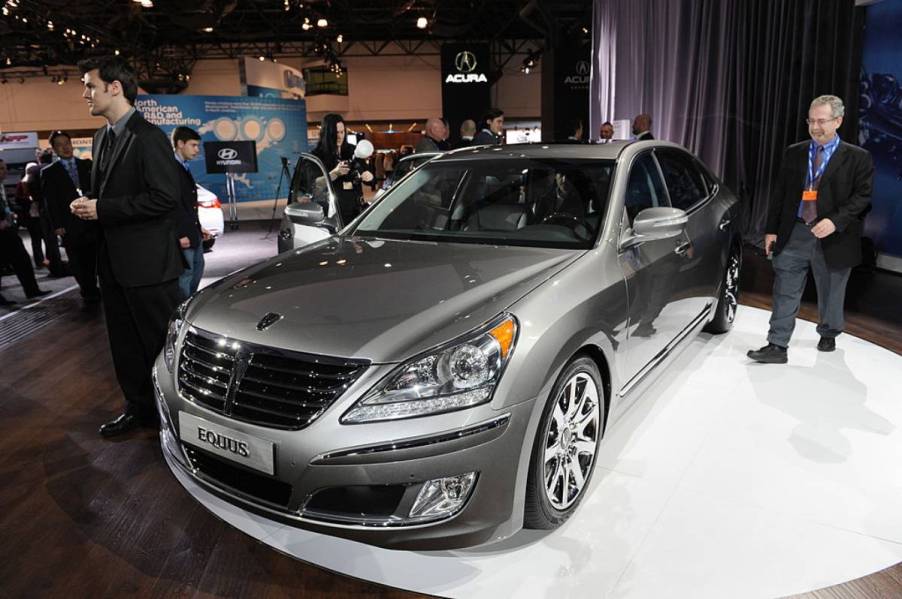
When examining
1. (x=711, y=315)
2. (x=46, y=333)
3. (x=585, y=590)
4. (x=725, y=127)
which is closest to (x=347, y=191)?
(x=46, y=333)

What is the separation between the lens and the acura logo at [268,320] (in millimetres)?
1865

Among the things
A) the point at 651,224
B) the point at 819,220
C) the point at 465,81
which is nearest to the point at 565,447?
the point at 651,224

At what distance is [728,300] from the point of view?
4.12 meters

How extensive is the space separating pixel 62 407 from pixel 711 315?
3.64 meters

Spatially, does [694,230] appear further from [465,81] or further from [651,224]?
[465,81]

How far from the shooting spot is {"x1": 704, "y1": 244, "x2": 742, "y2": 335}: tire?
395 centimetres

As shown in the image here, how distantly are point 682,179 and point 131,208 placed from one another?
8.80 ft

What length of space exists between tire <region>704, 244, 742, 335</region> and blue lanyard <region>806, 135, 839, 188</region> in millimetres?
659

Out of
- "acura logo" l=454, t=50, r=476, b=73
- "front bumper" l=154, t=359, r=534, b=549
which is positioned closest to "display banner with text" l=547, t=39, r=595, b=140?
"acura logo" l=454, t=50, r=476, b=73

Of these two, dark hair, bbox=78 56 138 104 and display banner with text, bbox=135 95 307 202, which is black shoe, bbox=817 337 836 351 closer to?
dark hair, bbox=78 56 138 104

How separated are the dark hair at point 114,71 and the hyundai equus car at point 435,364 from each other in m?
0.97

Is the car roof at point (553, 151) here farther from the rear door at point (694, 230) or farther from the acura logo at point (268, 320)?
the acura logo at point (268, 320)

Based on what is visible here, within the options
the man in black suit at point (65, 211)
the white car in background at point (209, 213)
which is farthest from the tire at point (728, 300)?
the white car in background at point (209, 213)

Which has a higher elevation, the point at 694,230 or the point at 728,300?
the point at 694,230
